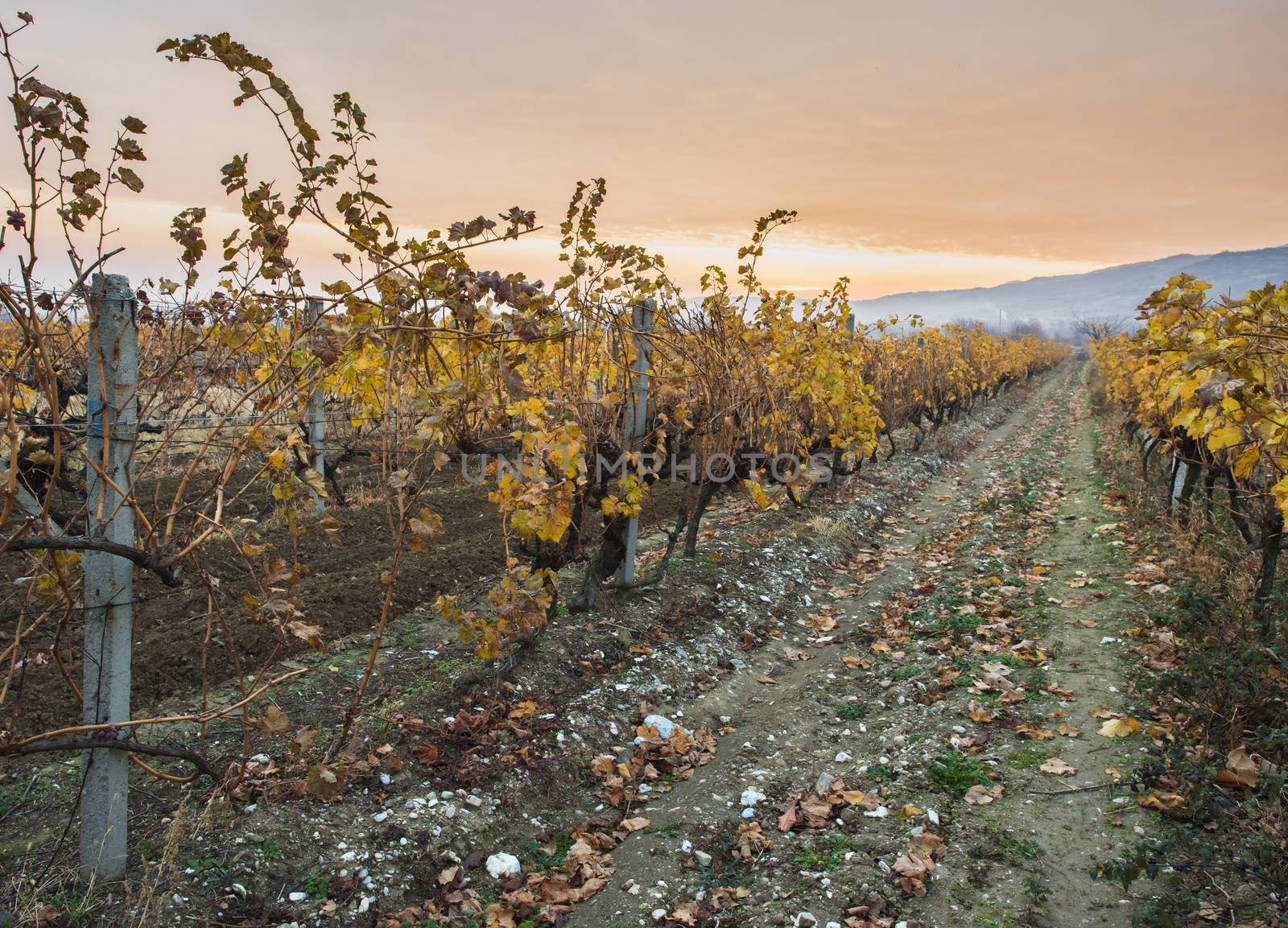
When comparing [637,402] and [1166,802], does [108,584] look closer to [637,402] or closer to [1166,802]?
[637,402]

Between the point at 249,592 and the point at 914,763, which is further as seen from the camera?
the point at 249,592

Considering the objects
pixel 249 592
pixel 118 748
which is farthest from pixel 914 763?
pixel 249 592

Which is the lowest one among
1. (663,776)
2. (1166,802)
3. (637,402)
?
(663,776)

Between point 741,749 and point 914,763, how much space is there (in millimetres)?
916

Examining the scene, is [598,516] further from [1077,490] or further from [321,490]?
[1077,490]

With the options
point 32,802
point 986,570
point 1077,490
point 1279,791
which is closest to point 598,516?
point 986,570

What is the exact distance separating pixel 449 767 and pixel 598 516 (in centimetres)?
449

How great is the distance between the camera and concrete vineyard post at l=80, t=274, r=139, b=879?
8.14ft

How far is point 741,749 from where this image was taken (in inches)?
162

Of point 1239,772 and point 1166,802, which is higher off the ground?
point 1239,772

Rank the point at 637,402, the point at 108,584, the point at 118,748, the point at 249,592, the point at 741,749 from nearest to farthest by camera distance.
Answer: the point at 118,748, the point at 108,584, the point at 741,749, the point at 637,402, the point at 249,592

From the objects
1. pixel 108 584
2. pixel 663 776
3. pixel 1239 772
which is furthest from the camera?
pixel 663 776

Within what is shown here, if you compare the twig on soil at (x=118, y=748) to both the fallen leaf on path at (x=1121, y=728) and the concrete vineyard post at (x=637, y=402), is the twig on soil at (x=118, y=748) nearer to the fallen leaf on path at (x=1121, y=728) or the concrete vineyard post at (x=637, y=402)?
the concrete vineyard post at (x=637, y=402)

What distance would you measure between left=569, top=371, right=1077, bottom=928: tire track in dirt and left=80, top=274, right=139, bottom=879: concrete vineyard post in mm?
1715
